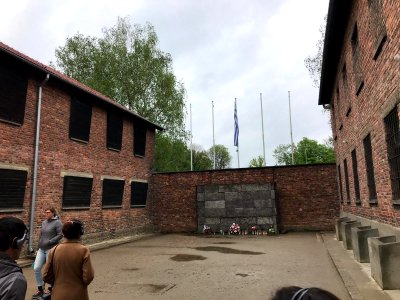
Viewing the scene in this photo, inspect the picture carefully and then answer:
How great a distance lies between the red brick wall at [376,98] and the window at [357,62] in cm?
22

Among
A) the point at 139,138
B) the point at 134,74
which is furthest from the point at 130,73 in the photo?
the point at 139,138

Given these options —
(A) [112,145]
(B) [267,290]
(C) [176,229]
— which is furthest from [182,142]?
(B) [267,290]

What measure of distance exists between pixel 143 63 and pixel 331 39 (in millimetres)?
18815

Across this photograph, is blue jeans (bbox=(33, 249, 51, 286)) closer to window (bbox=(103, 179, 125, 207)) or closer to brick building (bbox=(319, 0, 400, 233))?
brick building (bbox=(319, 0, 400, 233))

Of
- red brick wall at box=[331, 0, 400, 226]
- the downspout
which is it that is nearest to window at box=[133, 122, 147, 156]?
the downspout

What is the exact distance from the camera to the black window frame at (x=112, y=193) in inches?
674

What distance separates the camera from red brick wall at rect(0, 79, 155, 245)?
12.5 meters

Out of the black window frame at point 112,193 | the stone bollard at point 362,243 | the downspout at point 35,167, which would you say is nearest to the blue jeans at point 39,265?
the downspout at point 35,167

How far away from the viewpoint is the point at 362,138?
10508 mm

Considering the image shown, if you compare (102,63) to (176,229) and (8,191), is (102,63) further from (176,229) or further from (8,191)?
(8,191)

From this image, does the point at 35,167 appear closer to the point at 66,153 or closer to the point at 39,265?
the point at 66,153

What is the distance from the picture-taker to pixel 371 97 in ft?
29.1

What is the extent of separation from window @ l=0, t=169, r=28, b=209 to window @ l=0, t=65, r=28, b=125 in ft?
5.46

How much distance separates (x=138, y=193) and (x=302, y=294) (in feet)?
64.0
